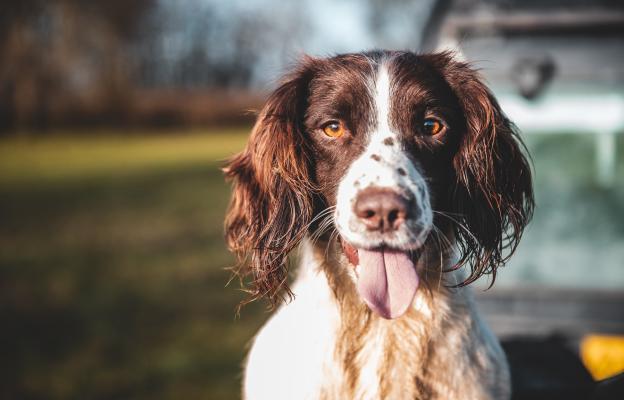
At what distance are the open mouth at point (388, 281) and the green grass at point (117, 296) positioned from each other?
1.07m

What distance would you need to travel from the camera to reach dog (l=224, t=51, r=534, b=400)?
2055 mm

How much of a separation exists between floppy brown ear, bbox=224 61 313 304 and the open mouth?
1.04 feet

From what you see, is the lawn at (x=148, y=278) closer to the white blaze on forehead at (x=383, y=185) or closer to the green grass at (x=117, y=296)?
the green grass at (x=117, y=296)

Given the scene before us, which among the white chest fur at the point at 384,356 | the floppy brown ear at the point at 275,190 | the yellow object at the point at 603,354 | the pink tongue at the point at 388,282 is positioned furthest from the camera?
the yellow object at the point at 603,354

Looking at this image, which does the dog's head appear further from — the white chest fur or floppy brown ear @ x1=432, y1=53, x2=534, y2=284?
the white chest fur

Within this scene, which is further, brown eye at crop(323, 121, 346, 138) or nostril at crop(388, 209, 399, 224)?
brown eye at crop(323, 121, 346, 138)

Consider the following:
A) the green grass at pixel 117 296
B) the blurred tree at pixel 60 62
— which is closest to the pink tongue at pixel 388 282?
the green grass at pixel 117 296

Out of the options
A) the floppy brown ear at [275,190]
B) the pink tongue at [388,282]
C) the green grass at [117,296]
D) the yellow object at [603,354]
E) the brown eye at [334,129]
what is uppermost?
the brown eye at [334,129]

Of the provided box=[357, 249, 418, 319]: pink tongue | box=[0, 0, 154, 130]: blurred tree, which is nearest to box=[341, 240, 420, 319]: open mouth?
box=[357, 249, 418, 319]: pink tongue

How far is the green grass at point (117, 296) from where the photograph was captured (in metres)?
4.49

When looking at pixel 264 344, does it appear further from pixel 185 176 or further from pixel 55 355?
pixel 185 176

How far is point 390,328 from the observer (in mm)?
2131

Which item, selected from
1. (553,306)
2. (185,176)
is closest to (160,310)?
(553,306)

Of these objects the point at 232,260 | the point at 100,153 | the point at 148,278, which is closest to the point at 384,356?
the point at 148,278
